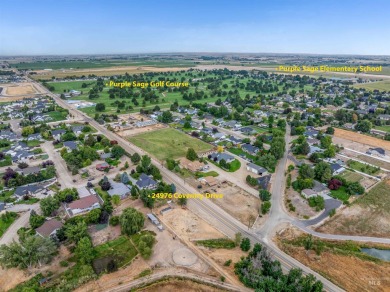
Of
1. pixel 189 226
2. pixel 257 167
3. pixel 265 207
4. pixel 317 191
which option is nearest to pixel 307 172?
pixel 317 191

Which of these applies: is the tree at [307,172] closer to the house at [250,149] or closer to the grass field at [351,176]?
the grass field at [351,176]

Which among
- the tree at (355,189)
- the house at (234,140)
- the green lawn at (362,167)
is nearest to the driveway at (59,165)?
the house at (234,140)

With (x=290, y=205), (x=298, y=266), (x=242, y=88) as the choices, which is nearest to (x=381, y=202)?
(x=290, y=205)

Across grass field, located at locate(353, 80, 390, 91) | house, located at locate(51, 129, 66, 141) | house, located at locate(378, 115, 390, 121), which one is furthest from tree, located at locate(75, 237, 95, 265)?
grass field, located at locate(353, 80, 390, 91)

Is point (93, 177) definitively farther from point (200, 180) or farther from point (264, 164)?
point (264, 164)

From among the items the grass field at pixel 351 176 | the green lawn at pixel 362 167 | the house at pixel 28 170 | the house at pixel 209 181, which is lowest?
the grass field at pixel 351 176

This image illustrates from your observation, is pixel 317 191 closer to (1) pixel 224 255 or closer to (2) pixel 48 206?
(1) pixel 224 255

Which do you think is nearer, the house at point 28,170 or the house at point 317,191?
the house at point 317,191
